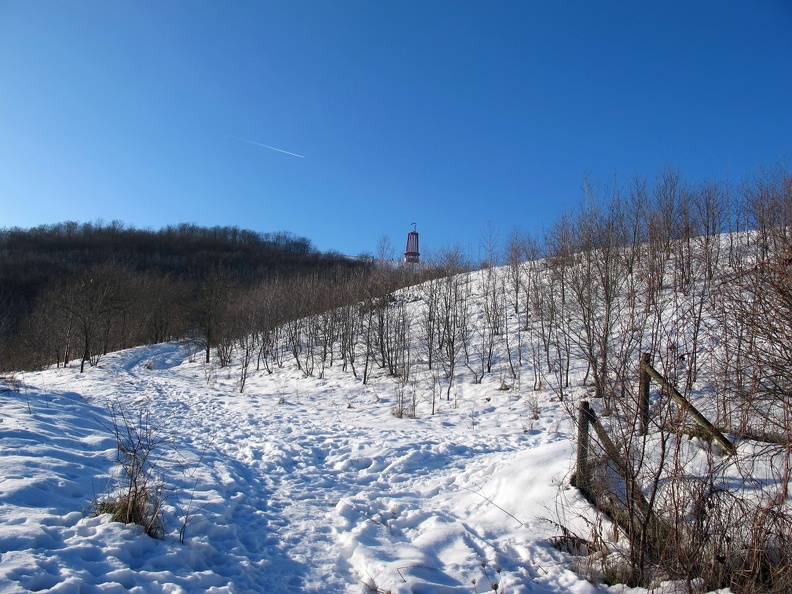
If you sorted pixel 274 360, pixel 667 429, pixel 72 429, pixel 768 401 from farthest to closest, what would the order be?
1. pixel 274 360
2. pixel 72 429
3. pixel 768 401
4. pixel 667 429

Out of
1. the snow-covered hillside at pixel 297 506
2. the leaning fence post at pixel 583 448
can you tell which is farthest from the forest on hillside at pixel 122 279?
the leaning fence post at pixel 583 448

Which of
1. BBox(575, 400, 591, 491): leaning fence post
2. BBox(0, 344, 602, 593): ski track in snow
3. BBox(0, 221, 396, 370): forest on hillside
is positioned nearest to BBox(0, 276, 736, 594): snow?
BBox(0, 344, 602, 593): ski track in snow

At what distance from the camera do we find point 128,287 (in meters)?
39.0

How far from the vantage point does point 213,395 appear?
16234 millimetres

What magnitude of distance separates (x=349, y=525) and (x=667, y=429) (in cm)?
334

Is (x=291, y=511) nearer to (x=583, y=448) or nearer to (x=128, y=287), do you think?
(x=583, y=448)

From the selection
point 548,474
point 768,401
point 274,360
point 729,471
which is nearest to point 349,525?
point 548,474

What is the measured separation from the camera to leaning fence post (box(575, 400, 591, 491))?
458 cm

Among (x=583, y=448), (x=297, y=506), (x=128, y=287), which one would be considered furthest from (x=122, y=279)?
(x=583, y=448)

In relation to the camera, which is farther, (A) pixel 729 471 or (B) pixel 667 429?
(A) pixel 729 471

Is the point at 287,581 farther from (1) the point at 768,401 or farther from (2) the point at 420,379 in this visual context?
(2) the point at 420,379

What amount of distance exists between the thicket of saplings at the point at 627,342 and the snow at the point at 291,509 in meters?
0.61

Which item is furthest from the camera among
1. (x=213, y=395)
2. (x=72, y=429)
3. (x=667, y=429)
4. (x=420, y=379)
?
Result: (x=420, y=379)

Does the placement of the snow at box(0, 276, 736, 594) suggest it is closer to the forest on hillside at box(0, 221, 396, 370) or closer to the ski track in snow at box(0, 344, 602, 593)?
the ski track in snow at box(0, 344, 602, 593)
